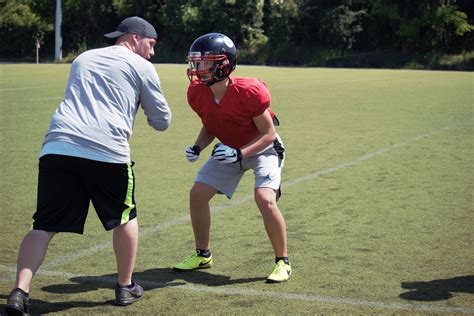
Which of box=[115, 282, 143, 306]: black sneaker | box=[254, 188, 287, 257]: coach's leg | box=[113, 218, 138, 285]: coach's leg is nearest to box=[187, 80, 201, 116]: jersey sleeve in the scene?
box=[254, 188, 287, 257]: coach's leg

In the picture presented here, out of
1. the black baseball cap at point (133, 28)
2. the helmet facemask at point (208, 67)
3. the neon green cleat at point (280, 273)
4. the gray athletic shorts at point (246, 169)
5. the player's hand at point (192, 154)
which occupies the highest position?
the black baseball cap at point (133, 28)

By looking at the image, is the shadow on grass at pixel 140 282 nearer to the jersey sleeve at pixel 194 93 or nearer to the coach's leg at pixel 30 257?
the coach's leg at pixel 30 257

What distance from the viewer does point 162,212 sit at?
8031 mm

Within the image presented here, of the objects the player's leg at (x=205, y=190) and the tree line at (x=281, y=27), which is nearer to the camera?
the player's leg at (x=205, y=190)

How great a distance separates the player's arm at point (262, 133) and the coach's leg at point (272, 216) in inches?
11.1

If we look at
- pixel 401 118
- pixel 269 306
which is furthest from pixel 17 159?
pixel 401 118

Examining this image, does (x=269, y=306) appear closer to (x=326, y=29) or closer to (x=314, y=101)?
(x=314, y=101)

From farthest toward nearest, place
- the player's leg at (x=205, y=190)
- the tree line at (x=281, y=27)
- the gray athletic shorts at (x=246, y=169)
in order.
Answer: the tree line at (x=281, y=27) < the player's leg at (x=205, y=190) < the gray athletic shorts at (x=246, y=169)

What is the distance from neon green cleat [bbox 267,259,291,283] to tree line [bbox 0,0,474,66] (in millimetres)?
43305

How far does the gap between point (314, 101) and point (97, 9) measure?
149 ft

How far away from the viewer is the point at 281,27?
54.2 metres

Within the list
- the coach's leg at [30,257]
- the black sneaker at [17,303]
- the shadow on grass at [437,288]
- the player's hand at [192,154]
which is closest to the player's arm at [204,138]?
the player's hand at [192,154]

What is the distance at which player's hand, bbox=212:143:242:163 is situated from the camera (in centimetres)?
550

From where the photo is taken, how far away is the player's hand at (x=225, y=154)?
5.50 m
